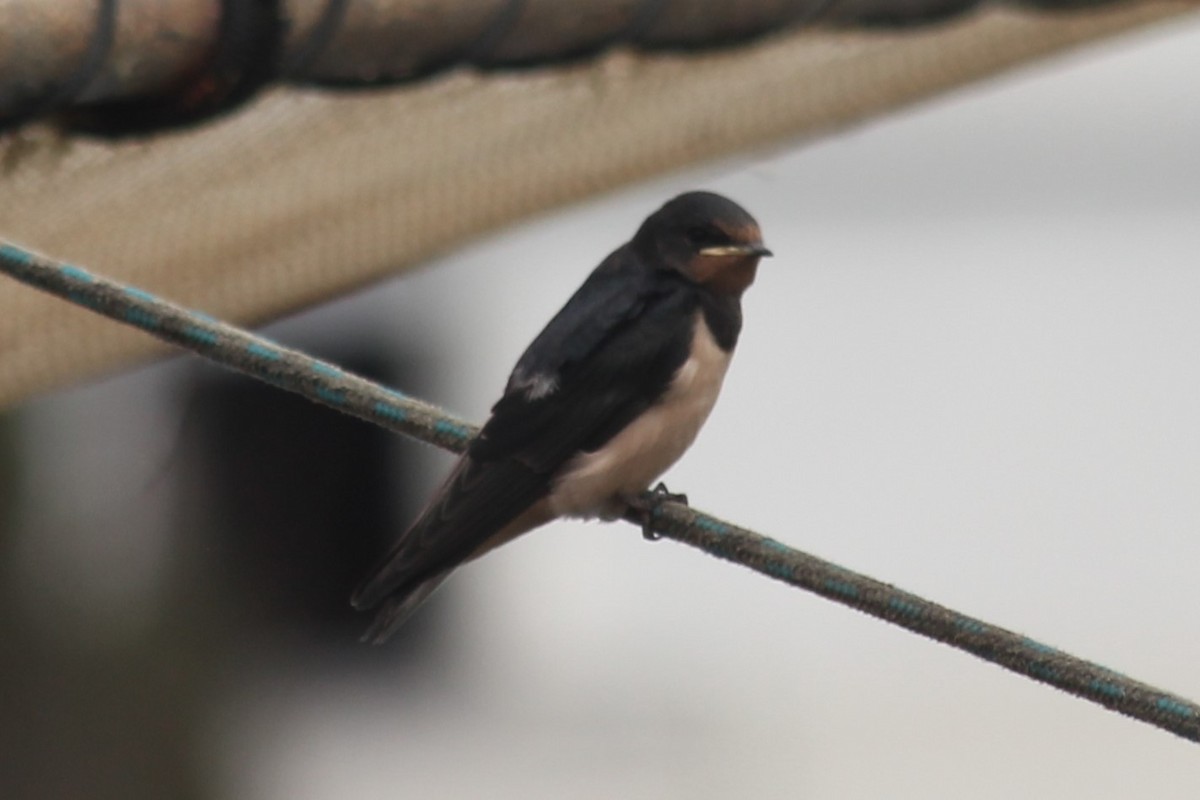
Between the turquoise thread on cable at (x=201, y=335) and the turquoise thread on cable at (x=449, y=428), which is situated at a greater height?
the turquoise thread on cable at (x=449, y=428)

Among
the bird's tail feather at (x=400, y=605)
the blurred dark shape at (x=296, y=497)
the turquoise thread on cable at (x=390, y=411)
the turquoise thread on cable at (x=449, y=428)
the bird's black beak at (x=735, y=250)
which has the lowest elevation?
the bird's tail feather at (x=400, y=605)

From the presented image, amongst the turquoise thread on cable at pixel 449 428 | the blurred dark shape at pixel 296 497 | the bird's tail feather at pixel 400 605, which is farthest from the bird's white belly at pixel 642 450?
the blurred dark shape at pixel 296 497

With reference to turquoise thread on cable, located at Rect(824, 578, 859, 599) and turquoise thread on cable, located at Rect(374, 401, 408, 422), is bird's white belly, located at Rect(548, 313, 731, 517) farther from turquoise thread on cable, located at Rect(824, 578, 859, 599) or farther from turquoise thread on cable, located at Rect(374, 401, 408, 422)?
turquoise thread on cable, located at Rect(824, 578, 859, 599)

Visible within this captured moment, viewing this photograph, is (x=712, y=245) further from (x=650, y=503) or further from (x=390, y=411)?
(x=390, y=411)

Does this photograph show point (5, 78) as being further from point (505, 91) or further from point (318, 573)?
point (318, 573)

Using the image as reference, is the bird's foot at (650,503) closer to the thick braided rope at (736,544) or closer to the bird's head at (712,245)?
the bird's head at (712,245)

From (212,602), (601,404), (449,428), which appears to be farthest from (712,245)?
(212,602)

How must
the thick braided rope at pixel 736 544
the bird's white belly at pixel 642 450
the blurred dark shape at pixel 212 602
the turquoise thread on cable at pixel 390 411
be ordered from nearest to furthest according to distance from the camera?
1. the thick braided rope at pixel 736 544
2. the turquoise thread on cable at pixel 390 411
3. the bird's white belly at pixel 642 450
4. the blurred dark shape at pixel 212 602

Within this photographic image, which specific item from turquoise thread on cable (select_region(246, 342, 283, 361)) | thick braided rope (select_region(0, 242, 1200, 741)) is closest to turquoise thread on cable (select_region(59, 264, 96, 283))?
thick braided rope (select_region(0, 242, 1200, 741))

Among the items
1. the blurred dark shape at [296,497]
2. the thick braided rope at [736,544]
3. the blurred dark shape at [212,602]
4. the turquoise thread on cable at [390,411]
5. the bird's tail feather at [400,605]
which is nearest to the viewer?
the thick braided rope at [736,544]
